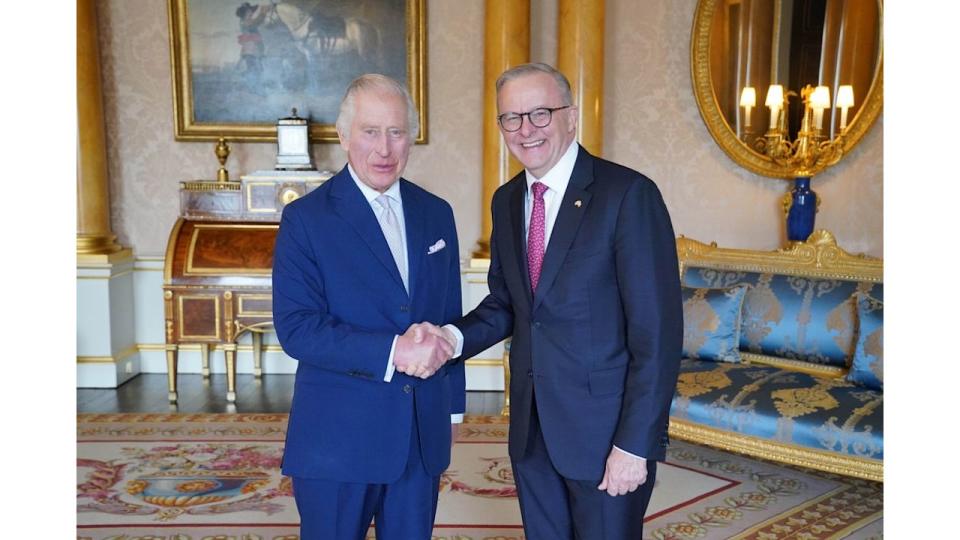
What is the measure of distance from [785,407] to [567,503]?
1855 mm

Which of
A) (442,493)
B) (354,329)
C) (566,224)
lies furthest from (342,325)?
(442,493)

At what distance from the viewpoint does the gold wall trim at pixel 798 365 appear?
12.9ft

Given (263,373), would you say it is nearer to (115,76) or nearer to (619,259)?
(115,76)

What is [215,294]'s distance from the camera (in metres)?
5.14

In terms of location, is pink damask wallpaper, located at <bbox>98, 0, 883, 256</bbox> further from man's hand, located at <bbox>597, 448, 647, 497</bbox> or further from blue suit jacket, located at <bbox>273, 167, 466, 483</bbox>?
man's hand, located at <bbox>597, 448, 647, 497</bbox>

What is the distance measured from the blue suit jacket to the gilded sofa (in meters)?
2.14

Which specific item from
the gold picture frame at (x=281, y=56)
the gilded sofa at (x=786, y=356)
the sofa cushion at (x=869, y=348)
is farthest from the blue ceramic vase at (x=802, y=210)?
the gold picture frame at (x=281, y=56)

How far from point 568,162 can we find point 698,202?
13.0 ft

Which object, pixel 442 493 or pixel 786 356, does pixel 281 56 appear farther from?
pixel 786 356

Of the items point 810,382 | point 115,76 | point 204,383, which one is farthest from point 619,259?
point 115,76

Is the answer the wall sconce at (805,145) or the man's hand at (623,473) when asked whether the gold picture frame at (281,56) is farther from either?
the man's hand at (623,473)

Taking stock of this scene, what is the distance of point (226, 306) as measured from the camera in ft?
16.9

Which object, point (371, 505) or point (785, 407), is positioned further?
point (785, 407)

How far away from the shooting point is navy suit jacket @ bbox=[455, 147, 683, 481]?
5.96 feet
